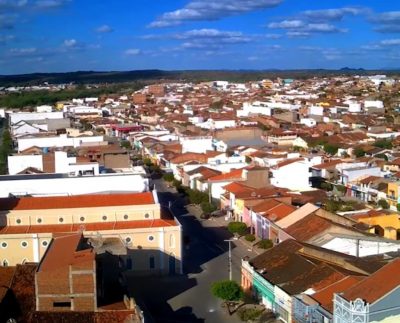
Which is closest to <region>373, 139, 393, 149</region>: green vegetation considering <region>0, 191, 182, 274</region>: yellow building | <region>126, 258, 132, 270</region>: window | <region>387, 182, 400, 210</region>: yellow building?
<region>387, 182, 400, 210</region>: yellow building

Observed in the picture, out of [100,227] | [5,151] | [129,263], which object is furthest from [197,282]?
[5,151]

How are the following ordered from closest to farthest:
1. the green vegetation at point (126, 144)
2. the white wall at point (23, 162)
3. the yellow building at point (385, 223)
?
the yellow building at point (385, 223)
the white wall at point (23, 162)
the green vegetation at point (126, 144)

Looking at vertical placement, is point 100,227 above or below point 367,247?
above

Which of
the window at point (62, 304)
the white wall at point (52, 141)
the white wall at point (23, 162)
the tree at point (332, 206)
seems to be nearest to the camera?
the window at point (62, 304)

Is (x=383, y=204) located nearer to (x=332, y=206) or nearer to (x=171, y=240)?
(x=332, y=206)

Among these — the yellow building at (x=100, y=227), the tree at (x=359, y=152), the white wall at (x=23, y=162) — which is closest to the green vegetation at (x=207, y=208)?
the yellow building at (x=100, y=227)

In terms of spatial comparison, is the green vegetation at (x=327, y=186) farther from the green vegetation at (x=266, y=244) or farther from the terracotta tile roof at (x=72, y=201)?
the terracotta tile roof at (x=72, y=201)
